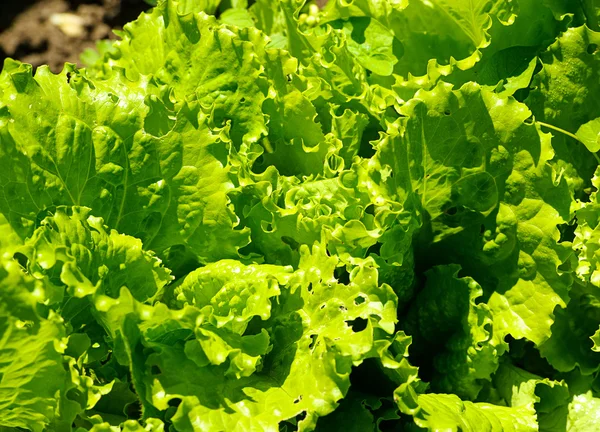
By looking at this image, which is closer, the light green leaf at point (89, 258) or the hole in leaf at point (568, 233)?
the light green leaf at point (89, 258)

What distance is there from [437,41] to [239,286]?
1278 millimetres

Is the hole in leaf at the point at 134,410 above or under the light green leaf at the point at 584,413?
above

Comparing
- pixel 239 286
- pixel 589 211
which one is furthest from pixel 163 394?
pixel 589 211

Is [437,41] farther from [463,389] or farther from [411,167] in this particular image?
[463,389]

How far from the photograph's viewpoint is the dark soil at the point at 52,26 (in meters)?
5.32

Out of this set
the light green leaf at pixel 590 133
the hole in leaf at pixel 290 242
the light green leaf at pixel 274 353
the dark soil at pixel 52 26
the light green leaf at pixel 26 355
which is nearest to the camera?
the light green leaf at pixel 26 355

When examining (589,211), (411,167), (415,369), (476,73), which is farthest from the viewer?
(476,73)

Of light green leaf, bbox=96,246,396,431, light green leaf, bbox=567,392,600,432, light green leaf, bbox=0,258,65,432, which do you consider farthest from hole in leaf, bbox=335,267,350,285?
light green leaf, bbox=0,258,65,432

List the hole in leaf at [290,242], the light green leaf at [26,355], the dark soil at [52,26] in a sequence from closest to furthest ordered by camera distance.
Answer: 1. the light green leaf at [26,355]
2. the hole in leaf at [290,242]
3. the dark soil at [52,26]

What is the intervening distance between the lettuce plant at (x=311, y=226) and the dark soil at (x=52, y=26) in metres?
2.80

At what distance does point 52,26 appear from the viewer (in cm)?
553

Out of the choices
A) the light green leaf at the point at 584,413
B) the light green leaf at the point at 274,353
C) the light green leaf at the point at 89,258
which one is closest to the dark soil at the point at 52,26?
the light green leaf at the point at 89,258

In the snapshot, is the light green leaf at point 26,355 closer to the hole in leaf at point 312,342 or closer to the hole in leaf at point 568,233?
the hole in leaf at point 312,342

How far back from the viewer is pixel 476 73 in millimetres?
2676
